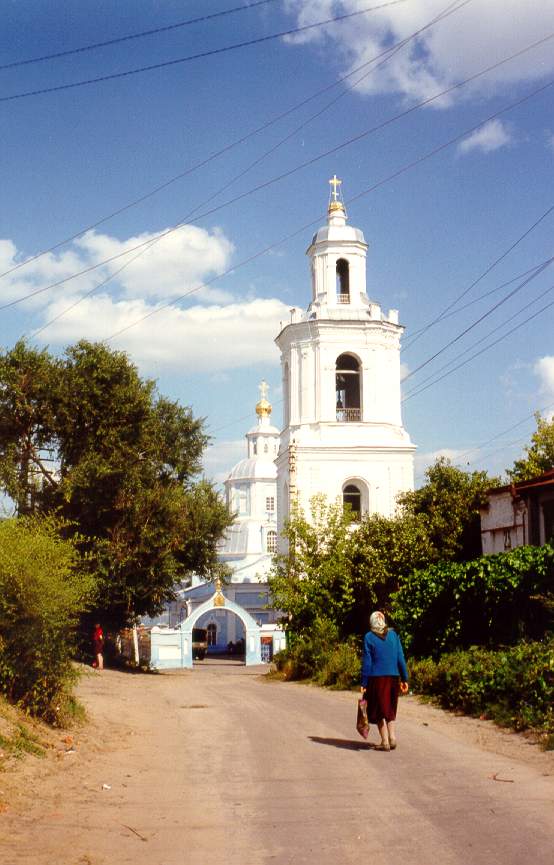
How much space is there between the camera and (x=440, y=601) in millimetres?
20594

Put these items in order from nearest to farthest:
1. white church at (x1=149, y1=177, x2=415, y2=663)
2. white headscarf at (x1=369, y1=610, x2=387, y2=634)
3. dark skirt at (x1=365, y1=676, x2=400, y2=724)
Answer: dark skirt at (x1=365, y1=676, x2=400, y2=724) → white headscarf at (x1=369, y1=610, x2=387, y2=634) → white church at (x1=149, y1=177, x2=415, y2=663)

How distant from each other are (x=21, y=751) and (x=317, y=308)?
38.2m

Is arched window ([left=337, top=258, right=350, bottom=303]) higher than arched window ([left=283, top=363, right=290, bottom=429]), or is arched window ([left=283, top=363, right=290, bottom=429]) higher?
arched window ([left=337, top=258, right=350, bottom=303])

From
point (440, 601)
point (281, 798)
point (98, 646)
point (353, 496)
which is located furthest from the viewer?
point (353, 496)

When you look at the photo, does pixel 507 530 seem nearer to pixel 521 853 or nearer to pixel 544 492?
pixel 544 492

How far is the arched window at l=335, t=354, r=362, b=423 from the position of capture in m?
45.9

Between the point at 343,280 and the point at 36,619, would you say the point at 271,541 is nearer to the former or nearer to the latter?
the point at 343,280

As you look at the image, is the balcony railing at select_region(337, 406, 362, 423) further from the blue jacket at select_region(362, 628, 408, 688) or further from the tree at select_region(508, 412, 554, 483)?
the blue jacket at select_region(362, 628, 408, 688)

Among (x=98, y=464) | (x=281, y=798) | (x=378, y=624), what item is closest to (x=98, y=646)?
(x=98, y=464)

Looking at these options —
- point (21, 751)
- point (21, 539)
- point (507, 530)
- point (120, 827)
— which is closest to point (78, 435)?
point (507, 530)

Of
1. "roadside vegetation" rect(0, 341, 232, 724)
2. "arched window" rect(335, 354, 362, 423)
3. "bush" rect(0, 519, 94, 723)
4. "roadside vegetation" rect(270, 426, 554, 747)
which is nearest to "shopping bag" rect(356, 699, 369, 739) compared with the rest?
"roadside vegetation" rect(270, 426, 554, 747)

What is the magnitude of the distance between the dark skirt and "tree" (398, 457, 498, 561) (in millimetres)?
20418

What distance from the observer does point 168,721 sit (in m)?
14.9

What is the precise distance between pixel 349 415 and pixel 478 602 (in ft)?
88.3
